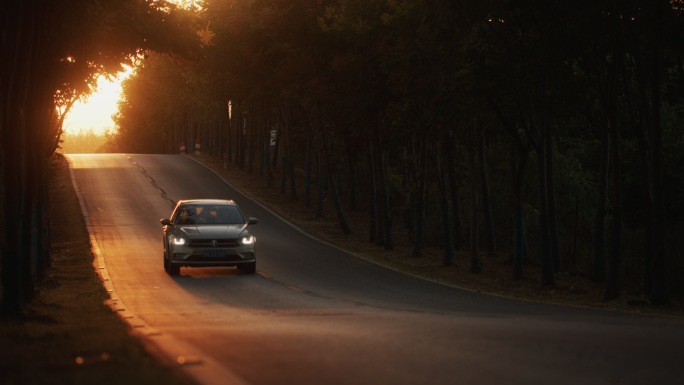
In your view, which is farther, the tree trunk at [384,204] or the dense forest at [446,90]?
the tree trunk at [384,204]

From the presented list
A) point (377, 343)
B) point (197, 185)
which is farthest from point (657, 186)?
point (197, 185)

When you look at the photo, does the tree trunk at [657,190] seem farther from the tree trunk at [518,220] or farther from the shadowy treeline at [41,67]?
the shadowy treeline at [41,67]

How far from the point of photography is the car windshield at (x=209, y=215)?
18.0 meters

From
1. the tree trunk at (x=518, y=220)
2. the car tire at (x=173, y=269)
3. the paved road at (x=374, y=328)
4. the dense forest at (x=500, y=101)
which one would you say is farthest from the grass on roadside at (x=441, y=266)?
the car tire at (x=173, y=269)

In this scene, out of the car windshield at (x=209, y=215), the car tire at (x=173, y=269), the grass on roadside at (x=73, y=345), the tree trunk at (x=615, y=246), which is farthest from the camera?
the car windshield at (x=209, y=215)

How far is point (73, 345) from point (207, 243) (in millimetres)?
9552

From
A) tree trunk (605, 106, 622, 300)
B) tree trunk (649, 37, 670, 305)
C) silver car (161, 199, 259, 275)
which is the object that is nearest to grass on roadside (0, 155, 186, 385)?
silver car (161, 199, 259, 275)

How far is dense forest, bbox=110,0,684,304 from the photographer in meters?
16.1

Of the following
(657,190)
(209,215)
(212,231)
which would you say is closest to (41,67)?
(212,231)

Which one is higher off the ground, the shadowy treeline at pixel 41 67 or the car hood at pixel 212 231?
the shadowy treeline at pixel 41 67

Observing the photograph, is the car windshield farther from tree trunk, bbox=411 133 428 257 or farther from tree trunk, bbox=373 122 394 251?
Result: tree trunk, bbox=373 122 394 251

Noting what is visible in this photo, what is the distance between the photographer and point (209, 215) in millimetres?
18266

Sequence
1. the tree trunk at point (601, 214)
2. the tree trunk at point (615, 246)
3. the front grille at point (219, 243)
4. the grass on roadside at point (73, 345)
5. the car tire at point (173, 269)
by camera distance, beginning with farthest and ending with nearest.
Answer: the tree trunk at point (601, 214)
the car tire at point (173, 269)
the front grille at point (219, 243)
the tree trunk at point (615, 246)
the grass on roadside at point (73, 345)

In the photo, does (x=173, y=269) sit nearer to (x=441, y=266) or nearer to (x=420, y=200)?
(x=441, y=266)
